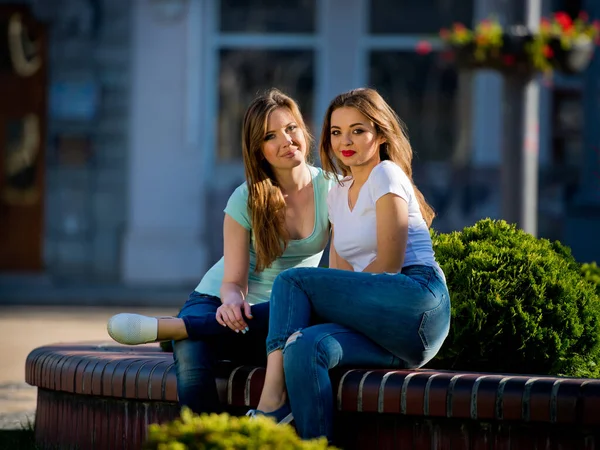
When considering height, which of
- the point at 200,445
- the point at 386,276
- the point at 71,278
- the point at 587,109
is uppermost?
the point at 587,109

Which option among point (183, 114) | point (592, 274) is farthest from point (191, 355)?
point (183, 114)

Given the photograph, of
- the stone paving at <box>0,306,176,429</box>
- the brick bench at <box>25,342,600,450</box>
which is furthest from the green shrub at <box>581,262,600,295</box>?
the stone paving at <box>0,306,176,429</box>

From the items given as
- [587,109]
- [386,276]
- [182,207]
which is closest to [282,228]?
[386,276]

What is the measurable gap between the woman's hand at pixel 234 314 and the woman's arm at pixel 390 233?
47 cm

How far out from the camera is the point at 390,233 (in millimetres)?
3926

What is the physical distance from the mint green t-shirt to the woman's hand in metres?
0.27

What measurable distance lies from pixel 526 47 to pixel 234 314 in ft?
19.0

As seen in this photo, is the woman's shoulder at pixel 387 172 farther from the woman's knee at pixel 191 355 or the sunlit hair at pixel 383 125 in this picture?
the woman's knee at pixel 191 355

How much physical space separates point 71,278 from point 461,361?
37.8 ft

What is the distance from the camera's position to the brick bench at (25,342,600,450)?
11.7 ft

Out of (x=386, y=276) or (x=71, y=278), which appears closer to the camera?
(x=386, y=276)

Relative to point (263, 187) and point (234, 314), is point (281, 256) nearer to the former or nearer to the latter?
point (263, 187)

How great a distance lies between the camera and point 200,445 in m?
2.67

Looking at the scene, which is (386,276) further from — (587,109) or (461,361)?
(587,109)
